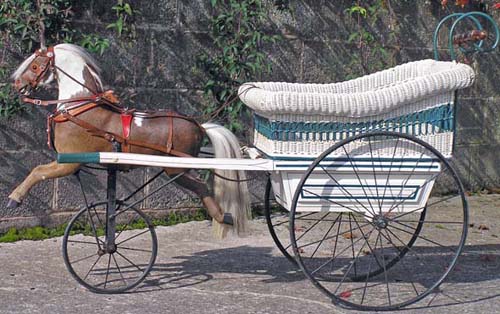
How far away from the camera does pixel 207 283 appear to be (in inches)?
219

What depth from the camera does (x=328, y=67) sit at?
26.0ft

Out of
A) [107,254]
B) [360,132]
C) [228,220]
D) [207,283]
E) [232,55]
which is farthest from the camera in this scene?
[232,55]

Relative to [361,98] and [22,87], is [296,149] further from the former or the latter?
[22,87]

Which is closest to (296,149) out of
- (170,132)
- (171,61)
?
(170,132)

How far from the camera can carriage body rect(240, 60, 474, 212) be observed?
196 inches

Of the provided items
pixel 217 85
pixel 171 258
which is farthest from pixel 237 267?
pixel 217 85

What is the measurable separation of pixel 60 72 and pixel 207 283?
1656mm

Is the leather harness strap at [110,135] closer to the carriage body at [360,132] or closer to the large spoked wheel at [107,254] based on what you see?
the large spoked wheel at [107,254]

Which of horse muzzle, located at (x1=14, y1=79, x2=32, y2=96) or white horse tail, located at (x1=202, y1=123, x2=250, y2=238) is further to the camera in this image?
white horse tail, located at (x1=202, y1=123, x2=250, y2=238)

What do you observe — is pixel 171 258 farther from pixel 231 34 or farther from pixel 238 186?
pixel 231 34

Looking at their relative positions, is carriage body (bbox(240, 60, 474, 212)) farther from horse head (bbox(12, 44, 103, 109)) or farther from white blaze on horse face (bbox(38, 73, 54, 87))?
white blaze on horse face (bbox(38, 73, 54, 87))

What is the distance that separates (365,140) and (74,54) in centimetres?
187

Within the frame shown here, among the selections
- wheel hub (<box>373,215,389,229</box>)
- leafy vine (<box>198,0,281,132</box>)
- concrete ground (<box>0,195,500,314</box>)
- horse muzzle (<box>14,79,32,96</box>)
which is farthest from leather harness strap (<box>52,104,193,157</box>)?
leafy vine (<box>198,0,281,132</box>)

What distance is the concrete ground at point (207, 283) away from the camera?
16.6ft
